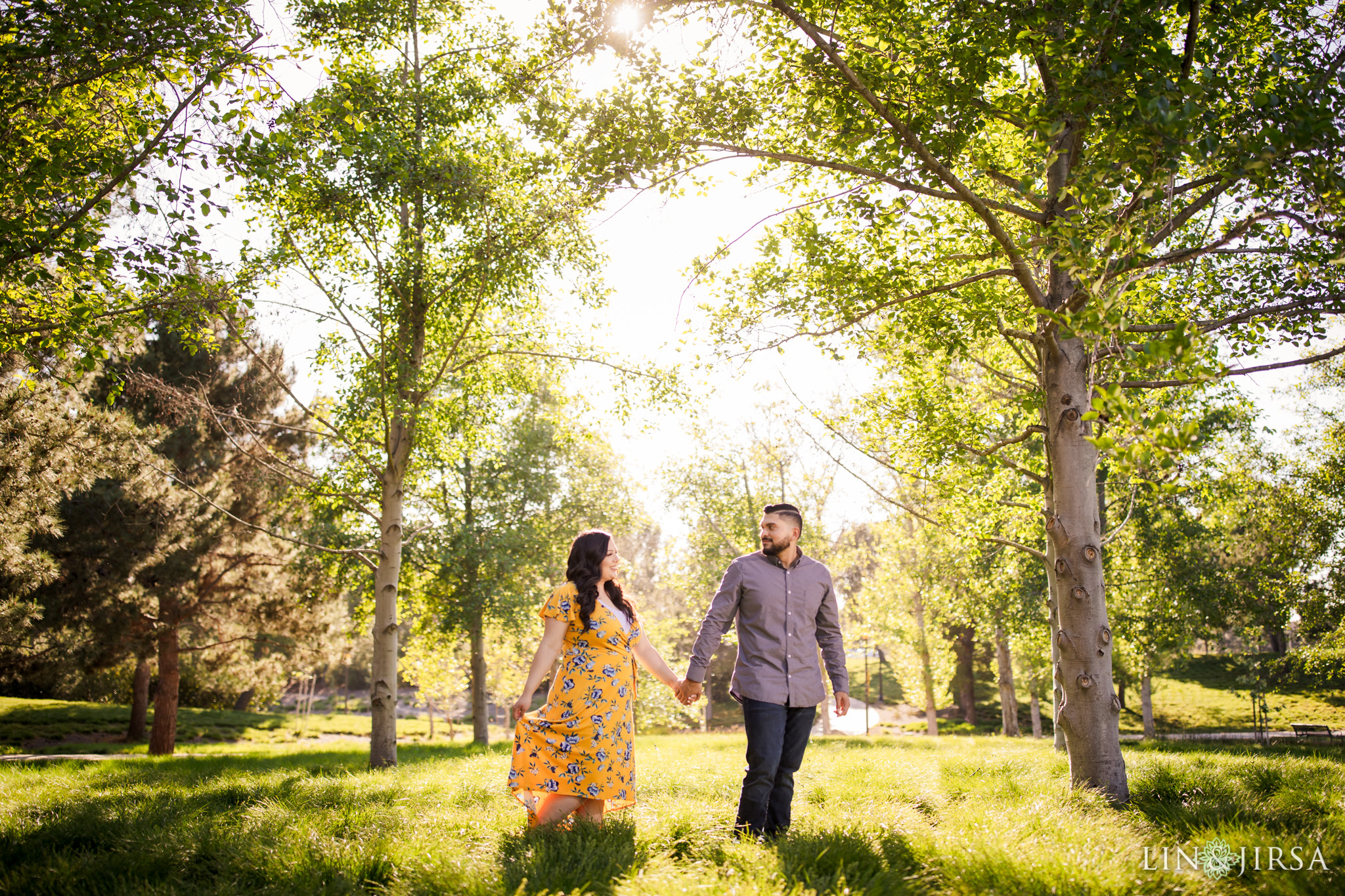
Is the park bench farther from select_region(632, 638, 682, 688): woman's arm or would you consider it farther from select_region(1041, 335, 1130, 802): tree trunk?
select_region(632, 638, 682, 688): woman's arm

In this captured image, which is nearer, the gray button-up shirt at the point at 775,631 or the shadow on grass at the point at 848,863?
the shadow on grass at the point at 848,863

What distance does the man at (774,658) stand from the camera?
4664 millimetres

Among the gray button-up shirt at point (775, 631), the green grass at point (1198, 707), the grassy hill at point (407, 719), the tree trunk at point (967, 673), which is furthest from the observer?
the tree trunk at point (967, 673)

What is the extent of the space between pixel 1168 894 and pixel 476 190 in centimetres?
1016

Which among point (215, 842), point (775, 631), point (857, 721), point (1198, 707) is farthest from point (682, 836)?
point (1198, 707)

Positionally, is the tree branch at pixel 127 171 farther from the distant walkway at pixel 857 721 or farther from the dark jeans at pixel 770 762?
the distant walkway at pixel 857 721

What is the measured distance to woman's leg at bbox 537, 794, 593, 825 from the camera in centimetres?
446

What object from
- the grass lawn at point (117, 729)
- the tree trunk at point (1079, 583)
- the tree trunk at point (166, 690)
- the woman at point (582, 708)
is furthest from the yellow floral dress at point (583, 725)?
the grass lawn at point (117, 729)

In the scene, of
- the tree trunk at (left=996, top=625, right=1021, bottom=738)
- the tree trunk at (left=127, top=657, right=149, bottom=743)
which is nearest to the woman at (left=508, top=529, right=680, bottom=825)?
the tree trunk at (left=996, top=625, right=1021, bottom=738)

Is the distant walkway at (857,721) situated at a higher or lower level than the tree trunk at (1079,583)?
lower

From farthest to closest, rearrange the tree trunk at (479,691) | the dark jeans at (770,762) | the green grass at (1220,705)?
the green grass at (1220,705)
the tree trunk at (479,691)
the dark jeans at (770,762)

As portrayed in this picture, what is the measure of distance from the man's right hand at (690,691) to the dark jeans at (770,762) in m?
0.31

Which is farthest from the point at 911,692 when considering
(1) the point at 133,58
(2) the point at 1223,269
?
(1) the point at 133,58

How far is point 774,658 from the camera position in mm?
4777
